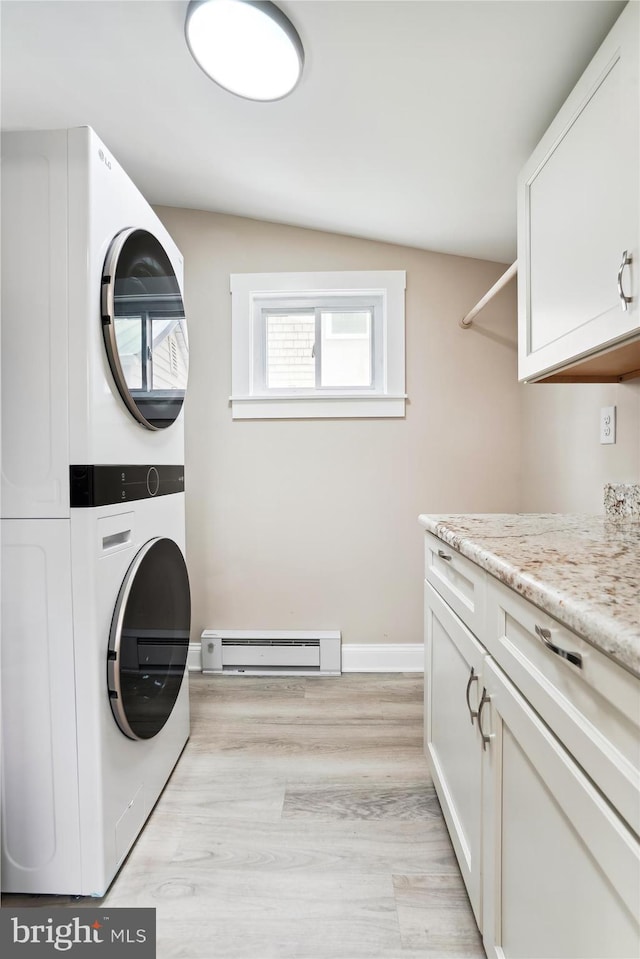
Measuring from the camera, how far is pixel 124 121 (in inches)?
68.9

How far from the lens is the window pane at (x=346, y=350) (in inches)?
100

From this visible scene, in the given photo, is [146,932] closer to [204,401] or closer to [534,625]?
[534,625]

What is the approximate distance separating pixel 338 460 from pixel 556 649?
1874 mm

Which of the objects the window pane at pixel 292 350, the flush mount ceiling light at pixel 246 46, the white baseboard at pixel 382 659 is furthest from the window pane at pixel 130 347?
the white baseboard at pixel 382 659

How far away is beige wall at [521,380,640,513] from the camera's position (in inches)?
60.2

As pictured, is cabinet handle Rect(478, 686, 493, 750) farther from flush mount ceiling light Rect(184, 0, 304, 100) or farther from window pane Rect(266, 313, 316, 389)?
window pane Rect(266, 313, 316, 389)

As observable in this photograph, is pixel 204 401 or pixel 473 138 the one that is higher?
pixel 473 138

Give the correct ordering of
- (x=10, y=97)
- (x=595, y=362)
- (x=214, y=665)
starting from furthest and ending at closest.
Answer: (x=214, y=665) → (x=10, y=97) → (x=595, y=362)

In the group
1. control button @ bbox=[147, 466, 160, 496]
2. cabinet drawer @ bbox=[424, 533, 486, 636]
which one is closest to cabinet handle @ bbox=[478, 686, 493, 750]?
cabinet drawer @ bbox=[424, 533, 486, 636]

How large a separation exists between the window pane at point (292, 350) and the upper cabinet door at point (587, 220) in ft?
4.13

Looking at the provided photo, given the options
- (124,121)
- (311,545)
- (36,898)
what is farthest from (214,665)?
(124,121)

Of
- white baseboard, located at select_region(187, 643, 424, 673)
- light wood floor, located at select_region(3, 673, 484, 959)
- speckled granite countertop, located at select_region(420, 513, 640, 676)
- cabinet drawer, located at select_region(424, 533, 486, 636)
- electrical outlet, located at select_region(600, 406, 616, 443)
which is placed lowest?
light wood floor, located at select_region(3, 673, 484, 959)

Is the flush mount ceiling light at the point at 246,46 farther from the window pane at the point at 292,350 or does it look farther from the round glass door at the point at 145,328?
the window pane at the point at 292,350

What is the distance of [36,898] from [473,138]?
2503 mm
